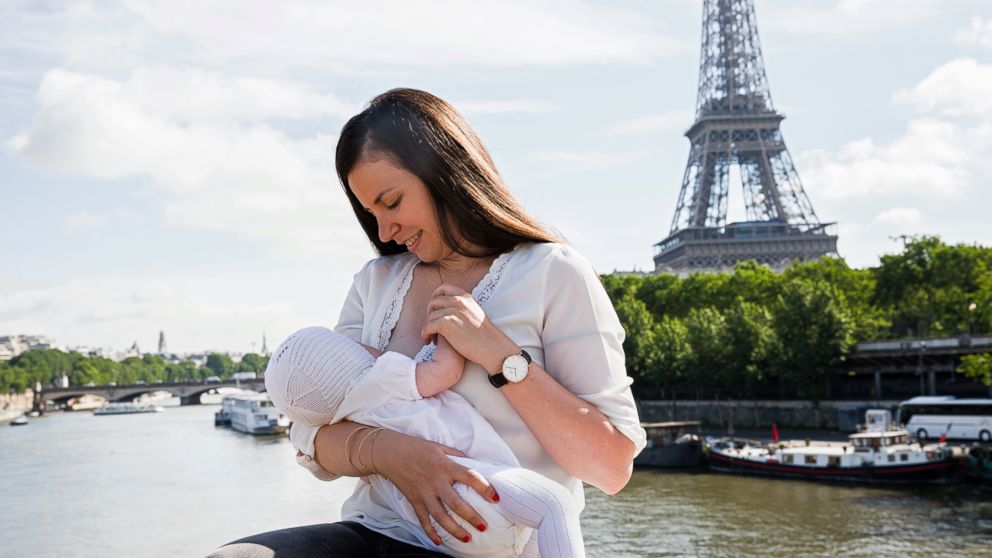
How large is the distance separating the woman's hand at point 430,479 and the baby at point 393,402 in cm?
2

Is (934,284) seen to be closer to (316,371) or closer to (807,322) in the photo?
Answer: (807,322)

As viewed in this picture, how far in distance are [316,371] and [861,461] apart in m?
23.6

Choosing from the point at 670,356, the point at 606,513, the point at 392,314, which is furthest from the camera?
the point at 670,356

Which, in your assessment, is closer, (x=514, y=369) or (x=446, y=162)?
(x=514, y=369)

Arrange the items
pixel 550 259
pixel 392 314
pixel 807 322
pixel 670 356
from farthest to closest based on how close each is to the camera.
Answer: pixel 670 356, pixel 807 322, pixel 392 314, pixel 550 259

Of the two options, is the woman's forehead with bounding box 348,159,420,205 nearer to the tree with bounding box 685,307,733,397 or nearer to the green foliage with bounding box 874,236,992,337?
the tree with bounding box 685,307,733,397

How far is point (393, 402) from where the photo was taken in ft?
6.11

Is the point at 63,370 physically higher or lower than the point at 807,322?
lower

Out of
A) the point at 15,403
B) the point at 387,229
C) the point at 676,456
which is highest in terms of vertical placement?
the point at 387,229

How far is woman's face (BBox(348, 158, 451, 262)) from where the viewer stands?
1959 mm

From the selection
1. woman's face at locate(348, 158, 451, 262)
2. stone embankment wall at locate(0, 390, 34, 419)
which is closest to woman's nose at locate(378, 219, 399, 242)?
woman's face at locate(348, 158, 451, 262)

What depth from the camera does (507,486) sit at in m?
1.58

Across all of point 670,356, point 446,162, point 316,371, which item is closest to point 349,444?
point 316,371

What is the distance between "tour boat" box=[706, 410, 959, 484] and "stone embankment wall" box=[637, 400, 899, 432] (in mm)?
8485
